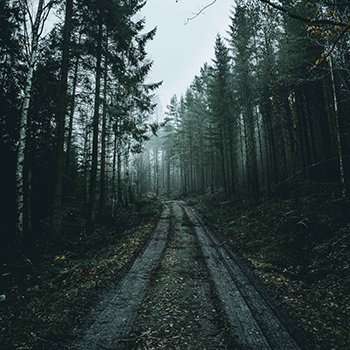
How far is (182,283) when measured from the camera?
6.03m

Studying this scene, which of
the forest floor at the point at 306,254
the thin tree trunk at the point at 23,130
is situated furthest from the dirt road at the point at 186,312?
the thin tree trunk at the point at 23,130

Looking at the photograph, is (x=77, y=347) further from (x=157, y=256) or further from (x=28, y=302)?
(x=157, y=256)

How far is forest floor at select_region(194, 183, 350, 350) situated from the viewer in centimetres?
431

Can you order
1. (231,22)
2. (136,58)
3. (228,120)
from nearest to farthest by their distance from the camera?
(136,58)
(231,22)
(228,120)

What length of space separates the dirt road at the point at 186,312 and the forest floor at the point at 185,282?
0.04m

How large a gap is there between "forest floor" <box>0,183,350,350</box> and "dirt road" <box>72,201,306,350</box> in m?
0.04

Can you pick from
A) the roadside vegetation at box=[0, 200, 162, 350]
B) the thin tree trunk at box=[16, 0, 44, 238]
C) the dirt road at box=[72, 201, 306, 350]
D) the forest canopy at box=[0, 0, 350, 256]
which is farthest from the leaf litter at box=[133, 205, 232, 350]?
the thin tree trunk at box=[16, 0, 44, 238]

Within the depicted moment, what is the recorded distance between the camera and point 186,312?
15.1 feet

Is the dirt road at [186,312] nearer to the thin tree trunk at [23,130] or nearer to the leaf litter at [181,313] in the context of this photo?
the leaf litter at [181,313]

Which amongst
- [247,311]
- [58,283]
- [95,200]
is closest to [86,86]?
[95,200]

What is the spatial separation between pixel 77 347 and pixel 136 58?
15.2 metres

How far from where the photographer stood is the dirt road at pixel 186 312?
3.71 m

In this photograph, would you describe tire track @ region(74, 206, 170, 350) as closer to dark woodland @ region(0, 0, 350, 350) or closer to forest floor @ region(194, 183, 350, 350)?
dark woodland @ region(0, 0, 350, 350)

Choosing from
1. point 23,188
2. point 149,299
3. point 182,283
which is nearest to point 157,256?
point 182,283
